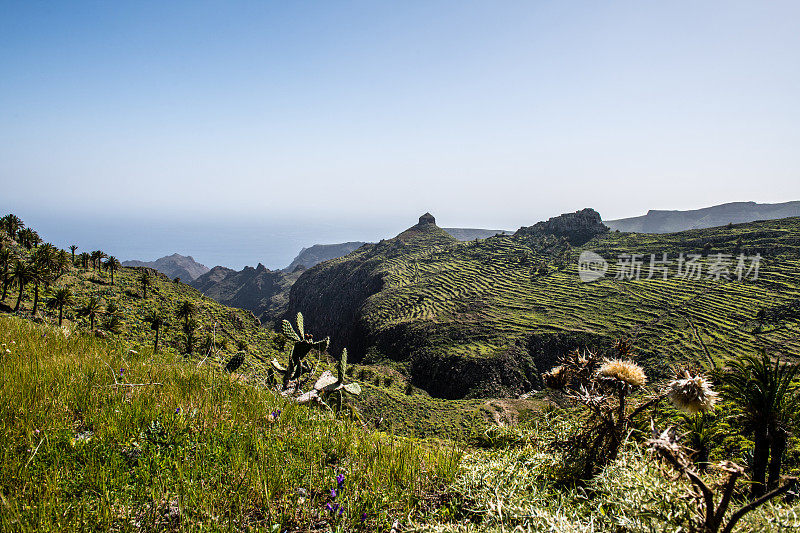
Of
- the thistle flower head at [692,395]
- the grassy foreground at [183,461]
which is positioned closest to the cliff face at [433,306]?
the grassy foreground at [183,461]

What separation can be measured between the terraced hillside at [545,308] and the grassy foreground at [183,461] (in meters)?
43.3

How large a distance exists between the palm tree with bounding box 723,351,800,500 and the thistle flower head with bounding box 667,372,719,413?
3.68 metres

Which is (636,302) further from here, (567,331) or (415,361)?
(415,361)

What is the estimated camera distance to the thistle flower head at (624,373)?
2.92 meters

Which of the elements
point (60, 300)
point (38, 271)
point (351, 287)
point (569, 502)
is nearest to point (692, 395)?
point (569, 502)

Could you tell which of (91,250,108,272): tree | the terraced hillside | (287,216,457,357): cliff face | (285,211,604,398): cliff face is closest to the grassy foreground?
the terraced hillside

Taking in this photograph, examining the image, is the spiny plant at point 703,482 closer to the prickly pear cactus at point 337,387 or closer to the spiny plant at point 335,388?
the spiny plant at point 335,388

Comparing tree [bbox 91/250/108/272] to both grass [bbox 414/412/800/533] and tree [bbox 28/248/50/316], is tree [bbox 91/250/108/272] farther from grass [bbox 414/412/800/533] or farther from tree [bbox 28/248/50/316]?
grass [bbox 414/412/800/533]

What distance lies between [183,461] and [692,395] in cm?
388

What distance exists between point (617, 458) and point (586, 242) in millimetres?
143786

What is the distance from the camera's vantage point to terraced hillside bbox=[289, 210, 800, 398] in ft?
193

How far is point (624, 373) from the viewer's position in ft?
9.78

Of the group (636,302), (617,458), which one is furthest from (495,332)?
(617,458)

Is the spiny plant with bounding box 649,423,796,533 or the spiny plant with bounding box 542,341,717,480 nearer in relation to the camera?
the spiny plant with bounding box 649,423,796,533
